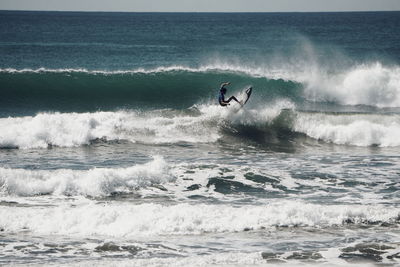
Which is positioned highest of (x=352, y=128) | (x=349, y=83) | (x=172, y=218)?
(x=349, y=83)

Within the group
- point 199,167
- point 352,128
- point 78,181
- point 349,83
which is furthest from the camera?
point 349,83

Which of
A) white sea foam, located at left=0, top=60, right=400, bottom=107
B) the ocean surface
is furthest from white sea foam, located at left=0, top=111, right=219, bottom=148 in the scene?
white sea foam, located at left=0, top=60, right=400, bottom=107

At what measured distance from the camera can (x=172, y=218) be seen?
12.7 metres

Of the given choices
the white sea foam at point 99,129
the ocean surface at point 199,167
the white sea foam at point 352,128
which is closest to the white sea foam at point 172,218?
the ocean surface at point 199,167

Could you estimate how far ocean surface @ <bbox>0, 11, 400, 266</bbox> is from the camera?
11.5m

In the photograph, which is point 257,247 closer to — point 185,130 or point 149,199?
point 149,199

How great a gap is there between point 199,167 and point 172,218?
439 cm

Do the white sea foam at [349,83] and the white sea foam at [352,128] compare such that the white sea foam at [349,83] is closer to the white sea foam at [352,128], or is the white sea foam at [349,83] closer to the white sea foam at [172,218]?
the white sea foam at [352,128]

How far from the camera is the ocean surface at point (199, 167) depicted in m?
11.5

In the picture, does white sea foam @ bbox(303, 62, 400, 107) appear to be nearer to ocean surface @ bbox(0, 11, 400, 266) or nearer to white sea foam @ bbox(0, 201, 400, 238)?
ocean surface @ bbox(0, 11, 400, 266)

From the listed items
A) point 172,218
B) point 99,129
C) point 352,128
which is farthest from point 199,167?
point 352,128

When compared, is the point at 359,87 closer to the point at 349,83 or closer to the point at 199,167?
the point at 349,83

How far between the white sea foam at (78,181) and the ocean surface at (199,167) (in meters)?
0.04

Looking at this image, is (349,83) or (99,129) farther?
(349,83)
